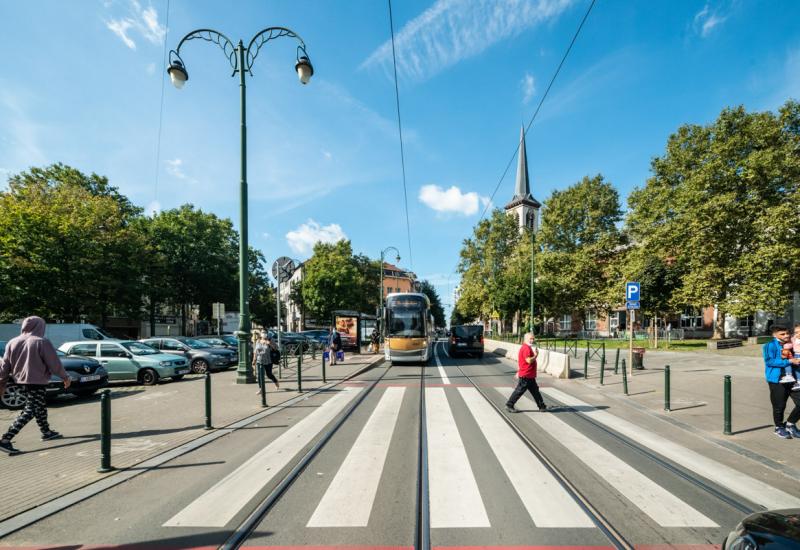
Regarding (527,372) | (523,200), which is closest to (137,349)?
(527,372)

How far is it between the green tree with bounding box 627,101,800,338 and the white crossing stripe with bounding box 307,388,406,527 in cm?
2560

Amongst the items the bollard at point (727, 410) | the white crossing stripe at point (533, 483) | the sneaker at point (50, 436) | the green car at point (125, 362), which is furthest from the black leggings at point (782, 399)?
the green car at point (125, 362)

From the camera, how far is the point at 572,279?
3603 cm

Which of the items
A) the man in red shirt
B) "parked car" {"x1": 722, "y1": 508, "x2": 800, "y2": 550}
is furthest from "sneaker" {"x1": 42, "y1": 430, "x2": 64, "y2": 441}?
"parked car" {"x1": 722, "y1": 508, "x2": 800, "y2": 550}

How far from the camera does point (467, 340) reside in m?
22.3

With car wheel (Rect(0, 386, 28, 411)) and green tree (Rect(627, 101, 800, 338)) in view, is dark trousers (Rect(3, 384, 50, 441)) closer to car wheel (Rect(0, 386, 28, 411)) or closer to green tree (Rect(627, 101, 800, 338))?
car wheel (Rect(0, 386, 28, 411))

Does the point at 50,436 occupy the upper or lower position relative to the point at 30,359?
lower

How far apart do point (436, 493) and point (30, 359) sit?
6.05 metres

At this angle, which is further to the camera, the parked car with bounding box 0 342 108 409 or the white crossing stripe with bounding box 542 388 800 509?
the parked car with bounding box 0 342 108 409

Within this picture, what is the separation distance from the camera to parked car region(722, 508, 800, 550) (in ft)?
6.66

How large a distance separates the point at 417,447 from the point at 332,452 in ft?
3.92

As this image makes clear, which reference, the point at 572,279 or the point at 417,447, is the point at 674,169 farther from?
the point at 417,447

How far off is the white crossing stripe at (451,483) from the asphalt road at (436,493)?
0.06 feet

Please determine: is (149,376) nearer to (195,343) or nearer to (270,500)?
(195,343)
